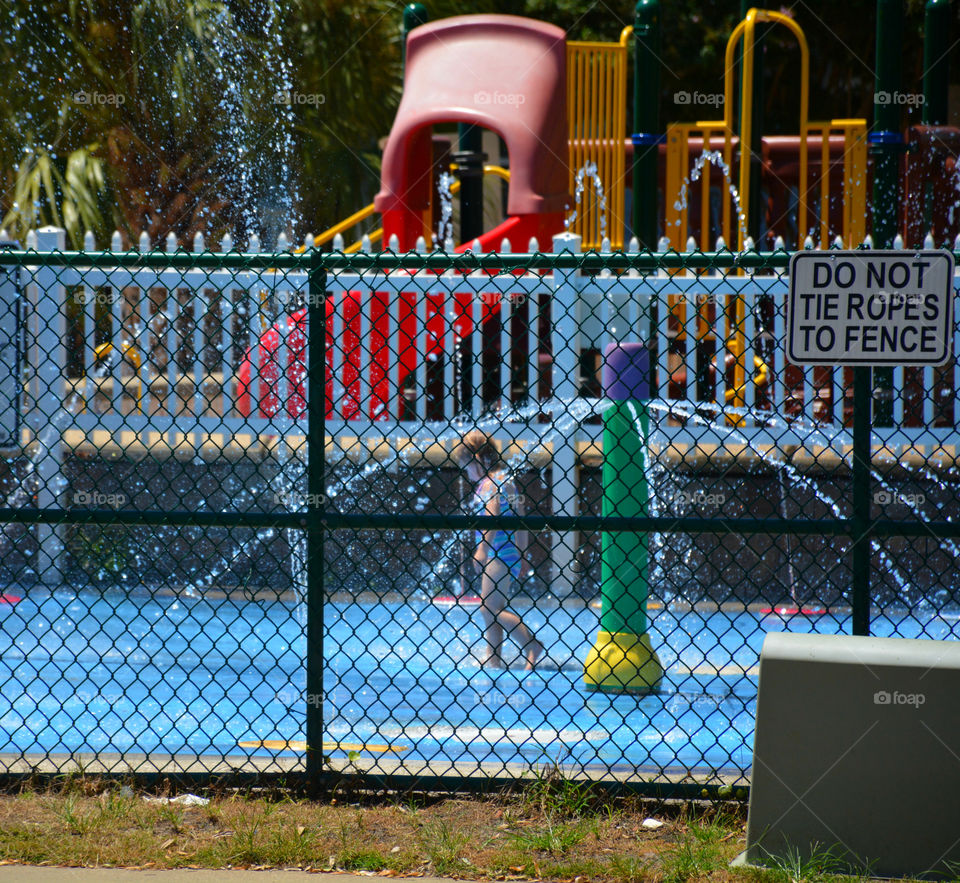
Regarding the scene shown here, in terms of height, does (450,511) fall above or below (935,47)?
below

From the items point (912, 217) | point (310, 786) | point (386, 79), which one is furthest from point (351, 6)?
point (310, 786)

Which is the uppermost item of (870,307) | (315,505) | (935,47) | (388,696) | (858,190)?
(935,47)

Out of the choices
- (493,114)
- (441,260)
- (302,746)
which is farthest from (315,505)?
(493,114)

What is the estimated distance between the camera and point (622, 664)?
5.73 metres

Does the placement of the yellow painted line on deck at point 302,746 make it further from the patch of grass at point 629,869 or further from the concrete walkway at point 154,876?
the patch of grass at point 629,869

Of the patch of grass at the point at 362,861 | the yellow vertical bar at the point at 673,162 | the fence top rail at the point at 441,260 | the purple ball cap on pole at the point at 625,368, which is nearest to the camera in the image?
the patch of grass at the point at 362,861

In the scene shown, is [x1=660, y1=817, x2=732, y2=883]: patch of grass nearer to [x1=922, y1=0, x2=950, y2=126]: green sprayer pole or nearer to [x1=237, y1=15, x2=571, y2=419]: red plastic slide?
[x1=237, y1=15, x2=571, y2=419]: red plastic slide

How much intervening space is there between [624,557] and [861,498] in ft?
6.69

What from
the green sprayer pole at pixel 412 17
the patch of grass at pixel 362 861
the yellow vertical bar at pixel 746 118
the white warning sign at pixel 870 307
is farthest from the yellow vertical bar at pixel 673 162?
the patch of grass at pixel 362 861

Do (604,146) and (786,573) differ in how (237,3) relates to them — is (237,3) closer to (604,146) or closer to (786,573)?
(604,146)

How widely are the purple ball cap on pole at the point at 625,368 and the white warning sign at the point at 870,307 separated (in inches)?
76.5

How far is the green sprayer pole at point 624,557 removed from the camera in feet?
18.6

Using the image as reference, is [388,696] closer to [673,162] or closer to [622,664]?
[622,664]

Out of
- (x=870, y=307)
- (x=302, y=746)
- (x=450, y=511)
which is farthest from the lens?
(x=450, y=511)
